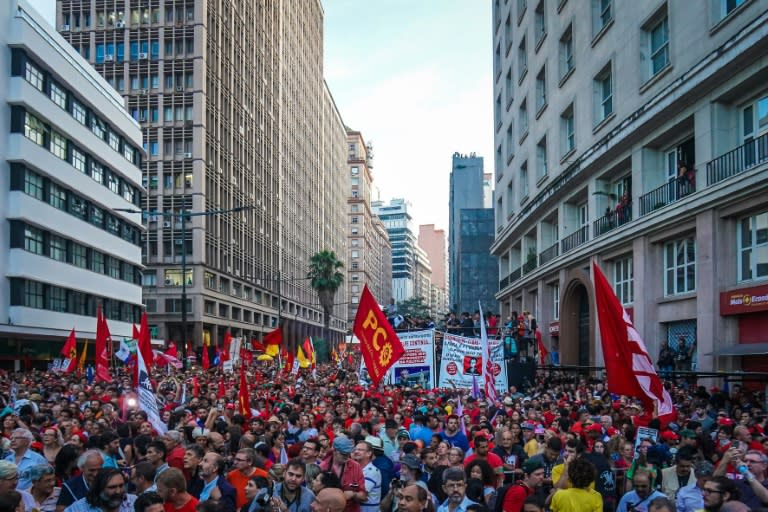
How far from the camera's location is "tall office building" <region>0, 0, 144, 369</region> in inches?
1446

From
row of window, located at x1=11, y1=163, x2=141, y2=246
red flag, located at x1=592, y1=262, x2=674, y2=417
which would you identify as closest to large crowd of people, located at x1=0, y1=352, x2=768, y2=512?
red flag, located at x1=592, y1=262, x2=674, y2=417

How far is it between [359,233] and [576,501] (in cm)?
14087

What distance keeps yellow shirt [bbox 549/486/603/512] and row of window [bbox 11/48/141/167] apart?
38.1 m

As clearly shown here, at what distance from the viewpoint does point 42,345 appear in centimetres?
4041

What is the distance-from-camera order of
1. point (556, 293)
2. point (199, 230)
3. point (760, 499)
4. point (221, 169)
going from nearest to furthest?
point (760, 499) < point (556, 293) < point (199, 230) < point (221, 169)

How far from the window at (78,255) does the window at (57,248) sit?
2.20 feet

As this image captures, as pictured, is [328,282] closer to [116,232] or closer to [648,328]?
[116,232]

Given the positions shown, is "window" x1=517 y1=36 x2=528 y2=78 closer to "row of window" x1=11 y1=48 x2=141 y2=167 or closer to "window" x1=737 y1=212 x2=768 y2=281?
"window" x1=737 y1=212 x2=768 y2=281

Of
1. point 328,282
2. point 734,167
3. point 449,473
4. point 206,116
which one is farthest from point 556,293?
point 328,282

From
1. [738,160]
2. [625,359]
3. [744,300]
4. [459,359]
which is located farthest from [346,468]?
[738,160]

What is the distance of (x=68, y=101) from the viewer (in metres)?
42.8

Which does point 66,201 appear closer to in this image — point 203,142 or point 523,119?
point 203,142

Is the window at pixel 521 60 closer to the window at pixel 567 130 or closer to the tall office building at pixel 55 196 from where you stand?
the window at pixel 567 130

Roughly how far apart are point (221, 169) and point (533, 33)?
35.6 m
